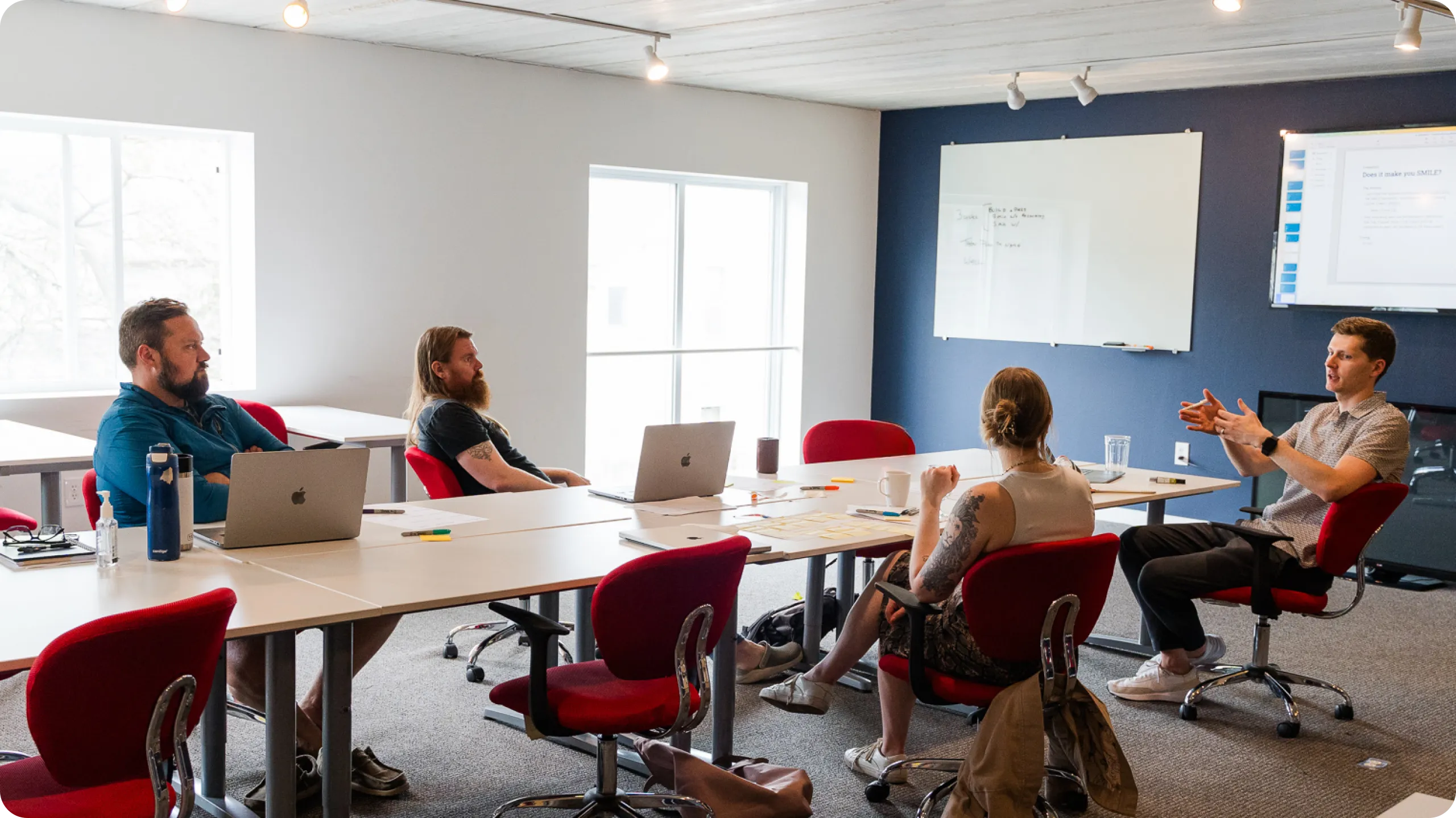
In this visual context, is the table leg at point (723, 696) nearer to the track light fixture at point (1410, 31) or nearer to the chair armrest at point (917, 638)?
the chair armrest at point (917, 638)

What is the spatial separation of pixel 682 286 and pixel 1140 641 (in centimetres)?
373

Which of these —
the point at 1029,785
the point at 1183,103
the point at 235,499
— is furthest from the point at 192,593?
the point at 1183,103

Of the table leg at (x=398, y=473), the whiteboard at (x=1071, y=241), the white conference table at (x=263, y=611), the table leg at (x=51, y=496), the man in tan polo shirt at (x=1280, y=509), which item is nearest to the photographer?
the white conference table at (x=263, y=611)

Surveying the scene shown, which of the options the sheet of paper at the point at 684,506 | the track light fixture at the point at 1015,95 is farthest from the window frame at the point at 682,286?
the sheet of paper at the point at 684,506

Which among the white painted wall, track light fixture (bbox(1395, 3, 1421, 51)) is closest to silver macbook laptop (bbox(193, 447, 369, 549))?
the white painted wall

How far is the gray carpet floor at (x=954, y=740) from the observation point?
3.34m

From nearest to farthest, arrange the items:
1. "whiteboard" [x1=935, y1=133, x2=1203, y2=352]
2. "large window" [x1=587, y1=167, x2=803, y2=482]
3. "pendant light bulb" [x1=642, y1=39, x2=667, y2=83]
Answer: "pendant light bulb" [x1=642, y1=39, x2=667, y2=83] → "whiteboard" [x1=935, y1=133, x2=1203, y2=352] → "large window" [x1=587, y1=167, x2=803, y2=482]

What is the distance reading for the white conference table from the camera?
2.34 m

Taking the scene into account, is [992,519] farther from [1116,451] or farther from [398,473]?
[398,473]

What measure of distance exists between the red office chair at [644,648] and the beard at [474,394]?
1586 millimetres

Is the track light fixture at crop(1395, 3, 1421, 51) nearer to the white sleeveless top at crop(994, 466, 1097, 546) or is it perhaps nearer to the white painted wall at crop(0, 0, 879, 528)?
the white sleeveless top at crop(994, 466, 1097, 546)

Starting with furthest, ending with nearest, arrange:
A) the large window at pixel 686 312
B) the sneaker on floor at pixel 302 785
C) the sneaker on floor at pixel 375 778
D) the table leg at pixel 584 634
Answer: the large window at pixel 686 312
the table leg at pixel 584 634
the sneaker on floor at pixel 375 778
the sneaker on floor at pixel 302 785

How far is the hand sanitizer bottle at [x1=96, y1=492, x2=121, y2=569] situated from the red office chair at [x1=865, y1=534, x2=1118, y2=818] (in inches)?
67.6

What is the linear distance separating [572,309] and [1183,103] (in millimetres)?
3473
